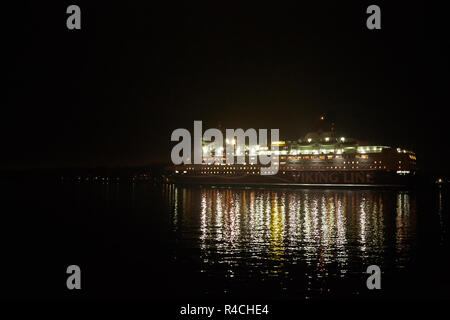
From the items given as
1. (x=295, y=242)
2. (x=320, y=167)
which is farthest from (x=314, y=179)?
(x=295, y=242)

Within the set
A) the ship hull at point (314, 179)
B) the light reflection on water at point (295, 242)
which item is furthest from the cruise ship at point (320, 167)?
the light reflection on water at point (295, 242)

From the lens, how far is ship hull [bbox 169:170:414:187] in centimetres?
6041

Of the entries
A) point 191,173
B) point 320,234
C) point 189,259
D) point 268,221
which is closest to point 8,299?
point 189,259

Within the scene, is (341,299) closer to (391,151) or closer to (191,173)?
(391,151)

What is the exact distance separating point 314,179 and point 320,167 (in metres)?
2.61

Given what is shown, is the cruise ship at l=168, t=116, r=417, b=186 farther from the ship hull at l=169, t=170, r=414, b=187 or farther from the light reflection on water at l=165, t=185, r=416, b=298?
the light reflection on water at l=165, t=185, r=416, b=298

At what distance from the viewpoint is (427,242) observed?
56.9ft

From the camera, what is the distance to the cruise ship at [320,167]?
2459 inches

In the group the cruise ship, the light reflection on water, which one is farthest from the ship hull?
the light reflection on water

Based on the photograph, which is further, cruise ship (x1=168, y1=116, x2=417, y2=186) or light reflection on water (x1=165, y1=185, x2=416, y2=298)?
cruise ship (x1=168, y1=116, x2=417, y2=186)

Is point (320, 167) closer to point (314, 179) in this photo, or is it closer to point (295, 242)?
point (314, 179)

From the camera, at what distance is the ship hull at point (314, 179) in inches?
2378

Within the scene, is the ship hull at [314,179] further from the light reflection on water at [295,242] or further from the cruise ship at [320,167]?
the light reflection on water at [295,242]

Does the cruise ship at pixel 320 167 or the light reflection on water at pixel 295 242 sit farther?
the cruise ship at pixel 320 167
